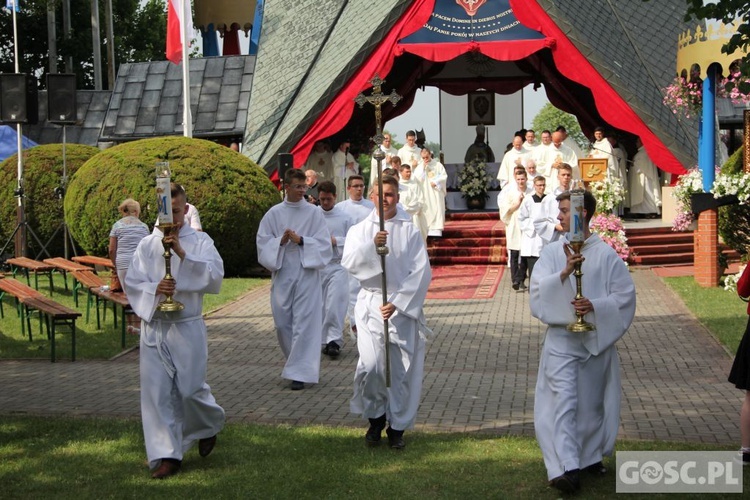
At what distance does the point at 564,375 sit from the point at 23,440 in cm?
404

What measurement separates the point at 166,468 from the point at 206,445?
0.43m

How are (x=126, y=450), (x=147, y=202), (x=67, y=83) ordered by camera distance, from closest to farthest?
(x=126, y=450)
(x=147, y=202)
(x=67, y=83)

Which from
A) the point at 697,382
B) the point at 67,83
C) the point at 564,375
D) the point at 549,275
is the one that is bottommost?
the point at 697,382

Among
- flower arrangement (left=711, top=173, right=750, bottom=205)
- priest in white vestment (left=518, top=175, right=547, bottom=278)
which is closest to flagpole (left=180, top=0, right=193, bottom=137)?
priest in white vestment (left=518, top=175, right=547, bottom=278)

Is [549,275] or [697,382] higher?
[549,275]

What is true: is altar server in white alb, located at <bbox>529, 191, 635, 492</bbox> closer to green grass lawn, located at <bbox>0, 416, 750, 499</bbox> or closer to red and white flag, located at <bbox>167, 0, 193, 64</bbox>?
green grass lawn, located at <bbox>0, 416, 750, 499</bbox>

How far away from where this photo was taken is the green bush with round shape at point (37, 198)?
21922 millimetres

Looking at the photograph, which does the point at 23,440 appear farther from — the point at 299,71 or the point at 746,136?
the point at 299,71

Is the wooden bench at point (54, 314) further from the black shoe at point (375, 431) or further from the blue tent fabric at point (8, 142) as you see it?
the blue tent fabric at point (8, 142)

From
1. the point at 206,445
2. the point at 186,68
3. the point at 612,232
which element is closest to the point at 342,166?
the point at 186,68

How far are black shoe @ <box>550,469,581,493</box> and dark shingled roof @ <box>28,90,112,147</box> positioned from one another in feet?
80.0

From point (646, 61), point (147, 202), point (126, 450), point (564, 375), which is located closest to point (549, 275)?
point (564, 375)

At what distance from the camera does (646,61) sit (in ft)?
81.7

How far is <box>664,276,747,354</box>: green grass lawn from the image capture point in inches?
526
